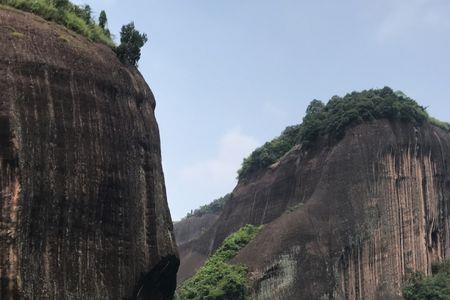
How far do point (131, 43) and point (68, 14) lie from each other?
245 centimetres

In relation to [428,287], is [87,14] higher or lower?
higher

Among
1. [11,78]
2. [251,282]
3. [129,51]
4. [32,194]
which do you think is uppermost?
[129,51]

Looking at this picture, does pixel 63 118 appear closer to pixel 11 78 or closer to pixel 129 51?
pixel 11 78

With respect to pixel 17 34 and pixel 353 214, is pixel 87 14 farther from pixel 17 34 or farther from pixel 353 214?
pixel 353 214

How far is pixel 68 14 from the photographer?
20234 mm

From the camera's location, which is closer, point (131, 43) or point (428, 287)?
point (131, 43)

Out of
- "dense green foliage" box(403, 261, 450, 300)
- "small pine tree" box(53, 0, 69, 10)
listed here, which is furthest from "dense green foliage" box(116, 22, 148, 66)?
"dense green foliage" box(403, 261, 450, 300)

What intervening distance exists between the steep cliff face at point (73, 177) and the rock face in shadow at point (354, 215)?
13.9 m

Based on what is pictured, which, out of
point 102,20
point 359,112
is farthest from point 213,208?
point 102,20

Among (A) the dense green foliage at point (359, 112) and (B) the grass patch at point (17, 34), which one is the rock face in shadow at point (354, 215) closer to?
(A) the dense green foliage at point (359, 112)

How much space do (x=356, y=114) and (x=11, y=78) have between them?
26.8m

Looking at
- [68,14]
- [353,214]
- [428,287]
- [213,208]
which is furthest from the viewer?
[213,208]

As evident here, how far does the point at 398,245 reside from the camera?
125 ft

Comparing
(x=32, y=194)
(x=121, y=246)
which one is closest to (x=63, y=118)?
(x=32, y=194)
